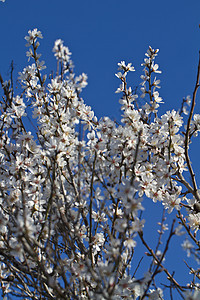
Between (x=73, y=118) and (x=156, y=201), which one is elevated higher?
(x=73, y=118)

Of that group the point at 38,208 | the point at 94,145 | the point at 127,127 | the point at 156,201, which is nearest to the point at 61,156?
the point at 94,145

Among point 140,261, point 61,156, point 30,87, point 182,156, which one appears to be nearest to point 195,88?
point 182,156

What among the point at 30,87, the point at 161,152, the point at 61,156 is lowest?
the point at 61,156

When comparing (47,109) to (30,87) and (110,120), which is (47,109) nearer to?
(30,87)

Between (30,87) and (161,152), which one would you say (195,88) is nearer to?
(161,152)

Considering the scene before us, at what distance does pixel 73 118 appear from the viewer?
335 centimetres

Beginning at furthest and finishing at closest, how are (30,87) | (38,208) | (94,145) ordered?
(30,87)
(94,145)
(38,208)

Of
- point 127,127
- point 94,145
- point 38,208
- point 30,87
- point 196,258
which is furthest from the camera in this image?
point 30,87

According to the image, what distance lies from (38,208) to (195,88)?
1738 millimetres

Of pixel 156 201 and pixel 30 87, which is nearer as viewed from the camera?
pixel 156 201

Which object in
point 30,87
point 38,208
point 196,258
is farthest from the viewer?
point 30,87

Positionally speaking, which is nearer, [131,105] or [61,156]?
[61,156]

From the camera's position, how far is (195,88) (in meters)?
2.93

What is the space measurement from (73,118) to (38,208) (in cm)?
104
